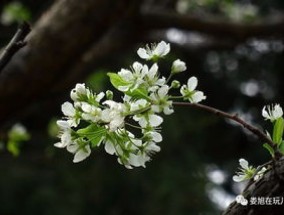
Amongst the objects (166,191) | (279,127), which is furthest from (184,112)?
(279,127)

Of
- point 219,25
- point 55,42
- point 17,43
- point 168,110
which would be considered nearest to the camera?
point 168,110

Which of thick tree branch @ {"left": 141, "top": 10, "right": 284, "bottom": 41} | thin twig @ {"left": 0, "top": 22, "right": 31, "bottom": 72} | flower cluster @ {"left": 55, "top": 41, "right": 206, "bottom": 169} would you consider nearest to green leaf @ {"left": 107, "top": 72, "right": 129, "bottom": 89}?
flower cluster @ {"left": 55, "top": 41, "right": 206, "bottom": 169}

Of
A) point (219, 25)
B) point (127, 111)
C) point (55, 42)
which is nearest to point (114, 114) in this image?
point (127, 111)

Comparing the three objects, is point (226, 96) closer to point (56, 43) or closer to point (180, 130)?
point (180, 130)

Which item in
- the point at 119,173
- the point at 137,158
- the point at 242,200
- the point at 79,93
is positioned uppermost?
the point at 79,93

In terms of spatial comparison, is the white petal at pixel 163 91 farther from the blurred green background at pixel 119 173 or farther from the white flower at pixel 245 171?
the blurred green background at pixel 119 173

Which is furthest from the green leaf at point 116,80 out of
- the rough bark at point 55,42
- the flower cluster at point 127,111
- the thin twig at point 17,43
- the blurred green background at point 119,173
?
the blurred green background at point 119,173

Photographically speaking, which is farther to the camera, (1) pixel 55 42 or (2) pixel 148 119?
(1) pixel 55 42

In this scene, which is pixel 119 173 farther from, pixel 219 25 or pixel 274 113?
pixel 274 113
